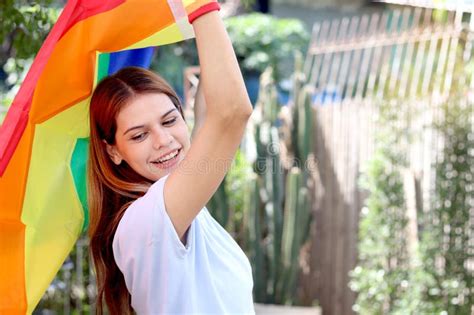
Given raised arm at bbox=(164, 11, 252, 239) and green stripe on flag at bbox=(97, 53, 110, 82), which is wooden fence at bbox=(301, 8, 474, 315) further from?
raised arm at bbox=(164, 11, 252, 239)

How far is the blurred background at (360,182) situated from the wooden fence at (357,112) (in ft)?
0.04

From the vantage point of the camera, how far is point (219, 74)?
1.94 m

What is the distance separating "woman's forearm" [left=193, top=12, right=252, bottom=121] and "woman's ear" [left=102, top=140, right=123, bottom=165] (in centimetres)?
40

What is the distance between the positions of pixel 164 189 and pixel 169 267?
17 cm

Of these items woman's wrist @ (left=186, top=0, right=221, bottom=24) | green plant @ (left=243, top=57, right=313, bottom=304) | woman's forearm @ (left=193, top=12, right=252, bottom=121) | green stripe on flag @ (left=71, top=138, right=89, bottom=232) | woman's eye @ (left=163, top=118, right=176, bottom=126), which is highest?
woman's wrist @ (left=186, top=0, right=221, bottom=24)

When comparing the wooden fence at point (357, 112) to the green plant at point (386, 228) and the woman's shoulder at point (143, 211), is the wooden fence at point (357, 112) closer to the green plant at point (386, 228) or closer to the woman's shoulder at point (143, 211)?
the green plant at point (386, 228)

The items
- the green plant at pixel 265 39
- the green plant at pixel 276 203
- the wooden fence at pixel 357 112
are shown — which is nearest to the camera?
the wooden fence at pixel 357 112

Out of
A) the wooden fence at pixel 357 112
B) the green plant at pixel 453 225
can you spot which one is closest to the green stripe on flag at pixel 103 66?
the green plant at pixel 453 225

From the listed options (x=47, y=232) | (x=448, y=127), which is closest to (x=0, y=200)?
(x=47, y=232)

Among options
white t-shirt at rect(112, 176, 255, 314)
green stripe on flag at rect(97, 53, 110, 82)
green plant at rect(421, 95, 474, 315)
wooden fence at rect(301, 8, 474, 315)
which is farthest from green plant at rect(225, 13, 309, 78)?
white t-shirt at rect(112, 176, 255, 314)

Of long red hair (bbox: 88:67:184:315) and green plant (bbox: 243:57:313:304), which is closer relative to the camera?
long red hair (bbox: 88:67:184:315)

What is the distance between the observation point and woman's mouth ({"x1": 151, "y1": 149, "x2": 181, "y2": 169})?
7.18ft

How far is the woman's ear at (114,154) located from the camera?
2273 mm

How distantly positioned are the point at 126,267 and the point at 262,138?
226 inches
